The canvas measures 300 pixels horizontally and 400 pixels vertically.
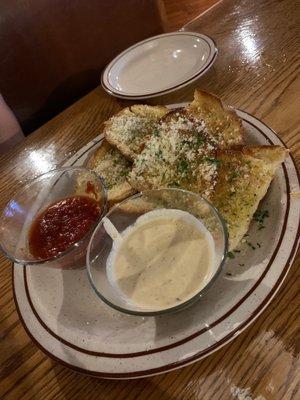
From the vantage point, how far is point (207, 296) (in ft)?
3.68

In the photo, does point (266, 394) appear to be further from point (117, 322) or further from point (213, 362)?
point (117, 322)

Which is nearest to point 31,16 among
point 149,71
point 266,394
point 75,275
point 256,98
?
point 149,71

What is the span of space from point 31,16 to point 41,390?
82.1 inches

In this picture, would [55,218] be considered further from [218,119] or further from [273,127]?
[273,127]

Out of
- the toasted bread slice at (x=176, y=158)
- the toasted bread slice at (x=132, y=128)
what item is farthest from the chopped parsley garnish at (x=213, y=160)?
the toasted bread slice at (x=132, y=128)

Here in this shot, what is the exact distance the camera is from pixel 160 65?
2.08 meters

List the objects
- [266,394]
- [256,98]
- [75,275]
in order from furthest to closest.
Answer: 1. [256,98]
2. [75,275]
3. [266,394]

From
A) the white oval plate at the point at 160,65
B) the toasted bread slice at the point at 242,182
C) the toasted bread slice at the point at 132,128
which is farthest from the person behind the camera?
the white oval plate at the point at 160,65

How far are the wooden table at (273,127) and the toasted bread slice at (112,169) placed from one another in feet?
0.75

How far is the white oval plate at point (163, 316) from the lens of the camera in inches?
40.1

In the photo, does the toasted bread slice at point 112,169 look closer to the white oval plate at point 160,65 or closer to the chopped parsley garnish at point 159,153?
the chopped parsley garnish at point 159,153

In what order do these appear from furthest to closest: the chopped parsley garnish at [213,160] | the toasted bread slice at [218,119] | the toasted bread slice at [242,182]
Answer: the toasted bread slice at [218,119]
the chopped parsley garnish at [213,160]
the toasted bread slice at [242,182]

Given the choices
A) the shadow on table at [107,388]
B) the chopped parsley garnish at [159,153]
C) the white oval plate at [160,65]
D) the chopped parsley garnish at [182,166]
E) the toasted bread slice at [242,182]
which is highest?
the white oval plate at [160,65]

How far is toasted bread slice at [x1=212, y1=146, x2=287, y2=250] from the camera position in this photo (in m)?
1.22
